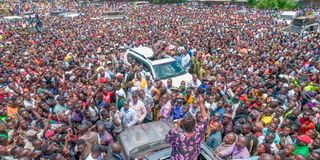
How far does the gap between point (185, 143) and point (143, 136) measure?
4.39 ft

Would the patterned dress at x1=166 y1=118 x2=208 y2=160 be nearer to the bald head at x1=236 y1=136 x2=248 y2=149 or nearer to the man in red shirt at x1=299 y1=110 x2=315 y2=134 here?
the bald head at x1=236 y1=136 x2=248 y2=149

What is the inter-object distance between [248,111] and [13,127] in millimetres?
5363

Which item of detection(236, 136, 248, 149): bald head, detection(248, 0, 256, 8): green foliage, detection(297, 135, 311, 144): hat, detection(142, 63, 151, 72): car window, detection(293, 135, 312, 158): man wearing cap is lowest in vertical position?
detection(142, 63, 151, 72): car window

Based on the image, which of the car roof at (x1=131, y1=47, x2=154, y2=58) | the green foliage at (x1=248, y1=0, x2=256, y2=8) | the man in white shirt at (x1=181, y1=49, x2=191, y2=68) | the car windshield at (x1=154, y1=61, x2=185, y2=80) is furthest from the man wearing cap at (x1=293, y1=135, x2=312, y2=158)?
the green foliage at (x1=248, y1=0, x2=256, y2=8)

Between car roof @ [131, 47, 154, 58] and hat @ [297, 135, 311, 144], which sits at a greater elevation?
car roof @ [131, 47, 154, 58]

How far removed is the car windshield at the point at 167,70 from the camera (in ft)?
30.9

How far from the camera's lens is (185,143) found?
3.60m

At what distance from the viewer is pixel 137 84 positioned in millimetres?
8328

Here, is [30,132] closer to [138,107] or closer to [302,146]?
[138,107]

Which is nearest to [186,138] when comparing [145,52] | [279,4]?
[145,52]

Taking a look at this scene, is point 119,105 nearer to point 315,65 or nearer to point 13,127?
point 13,127

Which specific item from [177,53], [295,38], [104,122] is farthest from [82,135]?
[295,38]

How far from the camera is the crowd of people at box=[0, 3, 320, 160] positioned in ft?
15.6

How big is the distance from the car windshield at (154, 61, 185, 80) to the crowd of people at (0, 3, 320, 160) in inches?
25.7
